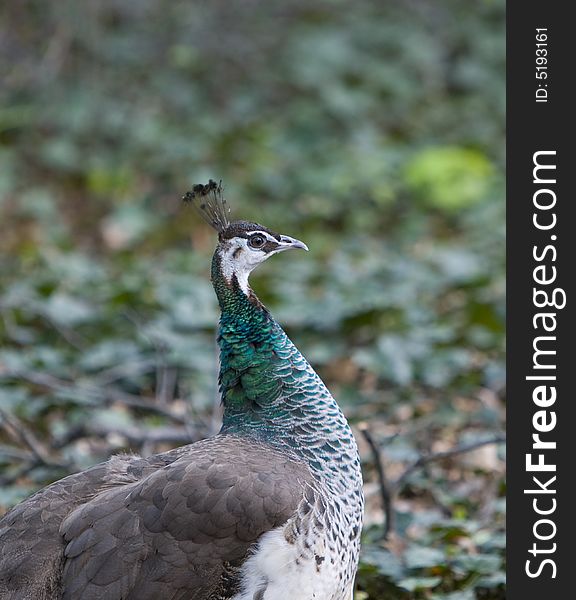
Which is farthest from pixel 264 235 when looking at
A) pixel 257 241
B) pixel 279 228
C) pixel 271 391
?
pixel 279 228

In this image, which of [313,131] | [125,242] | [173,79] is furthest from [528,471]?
[173,79]

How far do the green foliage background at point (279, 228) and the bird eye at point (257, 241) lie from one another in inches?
31.7

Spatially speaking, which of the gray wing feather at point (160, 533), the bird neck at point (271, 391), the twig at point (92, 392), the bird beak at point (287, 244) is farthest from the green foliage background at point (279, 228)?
the gray wing feather at point (160, 533)

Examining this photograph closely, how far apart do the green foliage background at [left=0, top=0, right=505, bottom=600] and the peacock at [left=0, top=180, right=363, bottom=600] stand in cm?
61

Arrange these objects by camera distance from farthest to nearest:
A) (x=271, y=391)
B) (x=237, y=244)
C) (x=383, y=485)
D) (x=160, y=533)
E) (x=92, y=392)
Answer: (x=92, y=392)
(x=383, y=485)
(x=237, y=244)
(x=271, y=391)
(x=160, y=533)

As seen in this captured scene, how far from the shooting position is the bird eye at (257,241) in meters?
3.51

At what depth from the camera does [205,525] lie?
2.93 m

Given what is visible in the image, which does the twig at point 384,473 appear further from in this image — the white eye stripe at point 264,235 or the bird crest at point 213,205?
the bird crest at point 213,205

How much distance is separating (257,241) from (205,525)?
102 centimetres

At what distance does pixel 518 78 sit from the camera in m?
4.09

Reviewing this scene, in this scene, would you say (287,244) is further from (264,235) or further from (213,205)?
(213,205)

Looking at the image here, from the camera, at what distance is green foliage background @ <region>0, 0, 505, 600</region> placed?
476 cm

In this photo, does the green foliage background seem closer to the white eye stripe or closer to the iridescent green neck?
the iridescent green neck

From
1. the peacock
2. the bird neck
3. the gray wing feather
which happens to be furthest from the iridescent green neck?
the gray wing feather
